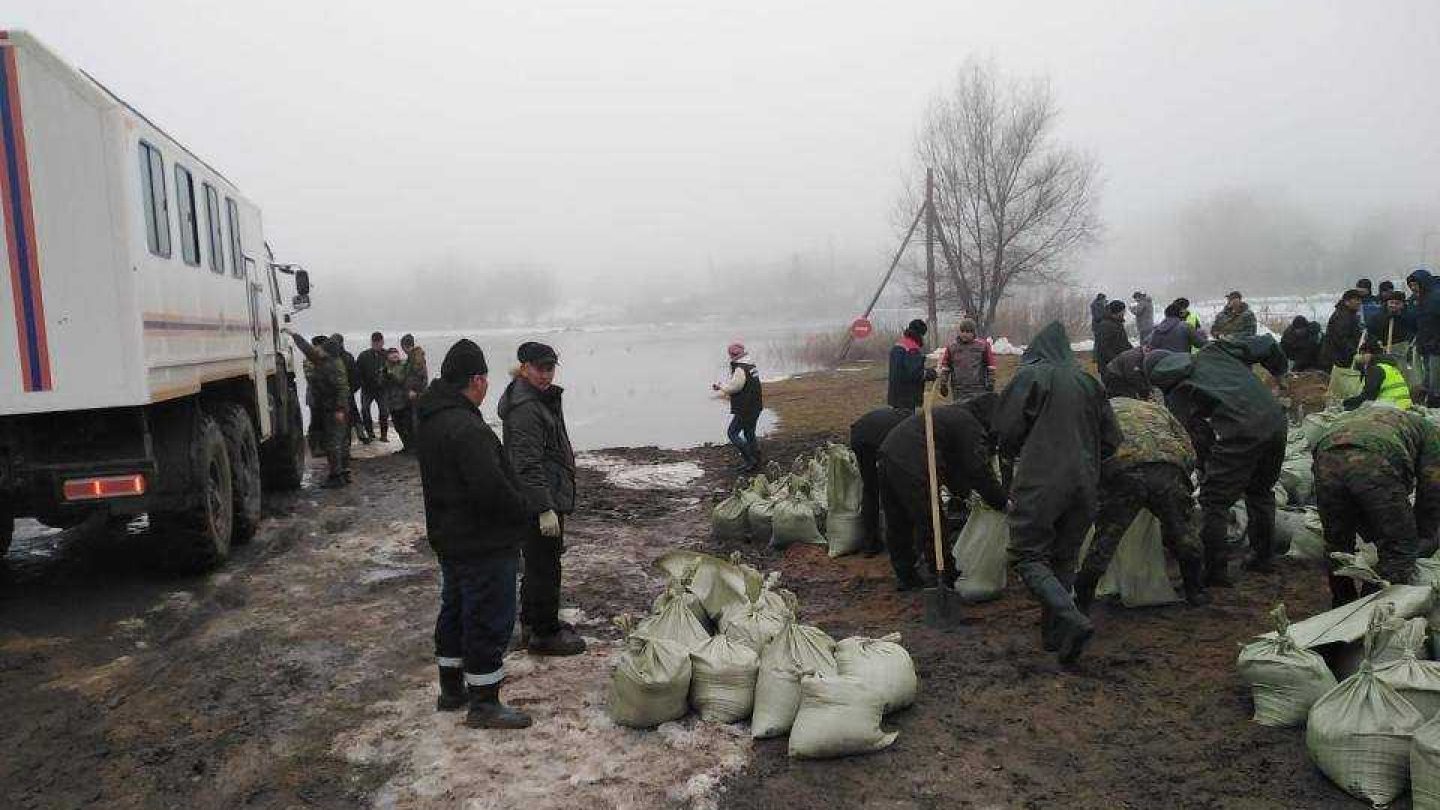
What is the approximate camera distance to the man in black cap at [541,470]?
464cm

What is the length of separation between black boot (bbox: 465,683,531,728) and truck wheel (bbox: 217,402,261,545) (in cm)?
419

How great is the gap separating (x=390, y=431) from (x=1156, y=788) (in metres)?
14.9

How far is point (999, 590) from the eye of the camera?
17.2 feet

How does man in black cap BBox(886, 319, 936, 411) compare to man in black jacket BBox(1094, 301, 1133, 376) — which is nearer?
man in black cap BBox(886, 319, 936, 411)

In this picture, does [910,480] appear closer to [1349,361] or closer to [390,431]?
[1349,361]

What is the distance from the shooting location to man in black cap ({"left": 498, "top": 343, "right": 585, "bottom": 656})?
4.64 m

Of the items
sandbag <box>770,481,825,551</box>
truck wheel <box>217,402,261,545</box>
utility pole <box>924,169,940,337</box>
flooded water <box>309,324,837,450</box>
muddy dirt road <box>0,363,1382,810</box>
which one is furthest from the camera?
utility pole <box>924,169,940,337</box>

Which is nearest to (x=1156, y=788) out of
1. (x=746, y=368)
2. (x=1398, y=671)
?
(x=1398, y=671)

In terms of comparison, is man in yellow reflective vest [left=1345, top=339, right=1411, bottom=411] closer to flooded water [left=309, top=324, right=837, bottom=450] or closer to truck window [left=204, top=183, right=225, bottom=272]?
flooded water [left=309, top=324, right=837, bottom=450]

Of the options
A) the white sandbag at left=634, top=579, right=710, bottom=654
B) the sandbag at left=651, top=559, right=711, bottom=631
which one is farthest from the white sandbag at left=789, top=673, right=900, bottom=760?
the sandbag at left=651, top=559, right=711, bottom=631

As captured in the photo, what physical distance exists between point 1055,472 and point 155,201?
5.75 metres

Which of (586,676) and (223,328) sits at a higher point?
(223,328)

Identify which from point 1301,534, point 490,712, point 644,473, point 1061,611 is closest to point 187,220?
point 490,712

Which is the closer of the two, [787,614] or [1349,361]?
[787,614]
